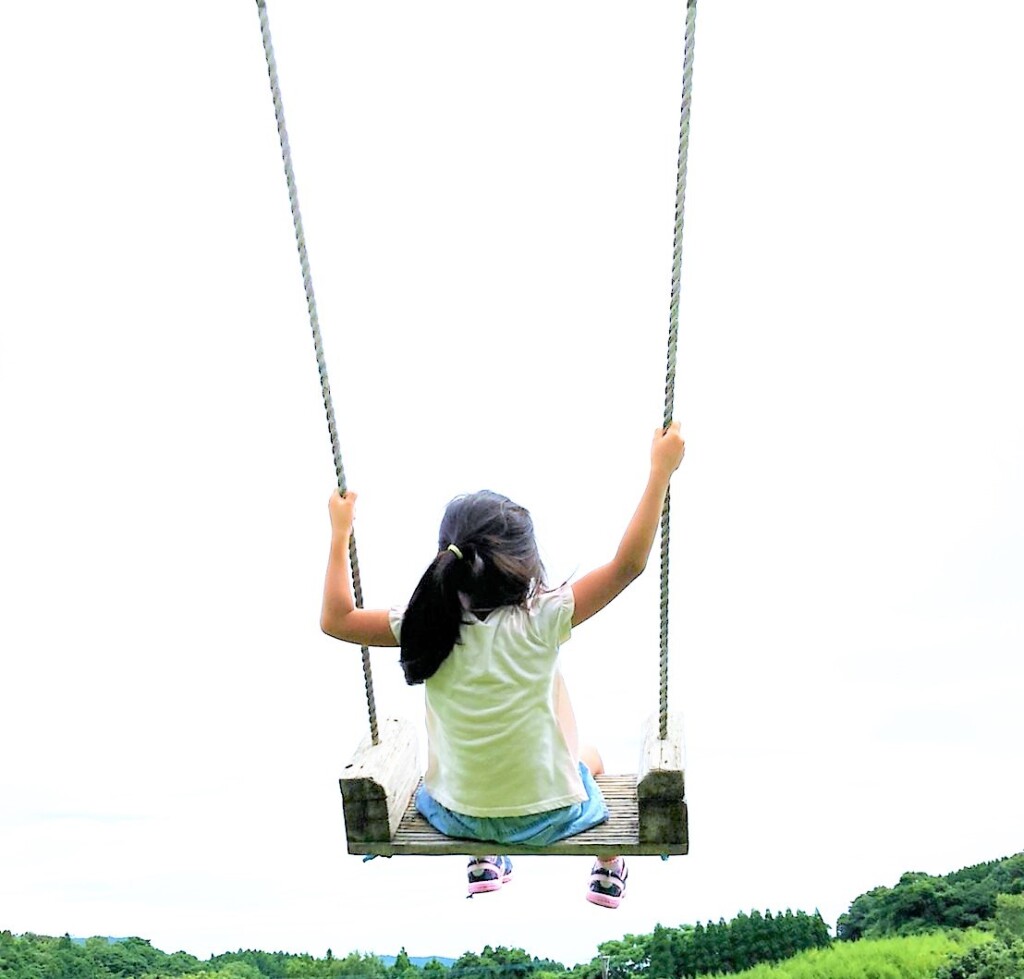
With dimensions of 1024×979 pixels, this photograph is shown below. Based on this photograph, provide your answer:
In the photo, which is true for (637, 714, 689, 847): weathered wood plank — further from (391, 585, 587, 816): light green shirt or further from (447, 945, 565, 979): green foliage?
(447, 945, 565, 979): green foliage

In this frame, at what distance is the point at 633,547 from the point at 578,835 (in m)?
0.60

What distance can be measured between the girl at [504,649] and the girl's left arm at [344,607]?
2 centimetres

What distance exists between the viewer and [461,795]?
2.75 meters

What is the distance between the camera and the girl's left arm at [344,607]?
9.12 ft

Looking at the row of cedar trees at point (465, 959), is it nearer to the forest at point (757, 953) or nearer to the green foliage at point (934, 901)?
the forest at point (757, 953)

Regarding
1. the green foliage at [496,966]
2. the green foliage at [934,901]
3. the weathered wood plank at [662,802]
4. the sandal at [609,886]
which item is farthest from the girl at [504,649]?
the green foliage at [934,901]

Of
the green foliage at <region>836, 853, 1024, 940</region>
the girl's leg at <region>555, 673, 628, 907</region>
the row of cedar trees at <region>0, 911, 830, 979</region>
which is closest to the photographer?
the girl's leg at <region>555, 673, 628, 907</region>

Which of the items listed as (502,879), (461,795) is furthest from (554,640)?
(502,879)

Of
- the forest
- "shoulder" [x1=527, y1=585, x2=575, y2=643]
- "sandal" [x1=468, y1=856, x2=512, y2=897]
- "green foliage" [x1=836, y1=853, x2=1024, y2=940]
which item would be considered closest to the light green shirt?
"shoulder" [x1=527, y1=585, x2=575, y2=643]

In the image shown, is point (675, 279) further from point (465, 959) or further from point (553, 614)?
point (465, 959)

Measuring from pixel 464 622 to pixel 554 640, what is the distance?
183 millimetres

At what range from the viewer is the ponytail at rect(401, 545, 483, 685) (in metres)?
2.67

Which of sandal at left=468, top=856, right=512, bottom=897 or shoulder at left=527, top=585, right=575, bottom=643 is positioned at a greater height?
shoulder at left=527, top=585, right=575, bottom=643

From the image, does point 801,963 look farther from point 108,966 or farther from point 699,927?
point 108,966
